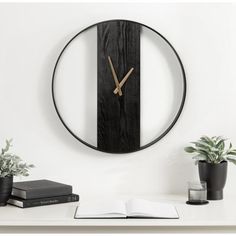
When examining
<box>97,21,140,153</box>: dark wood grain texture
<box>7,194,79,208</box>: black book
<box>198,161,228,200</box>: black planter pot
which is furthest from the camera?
<box>97,21,140,153</box>: dark wood grain texture

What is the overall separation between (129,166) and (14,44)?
2.60 feet

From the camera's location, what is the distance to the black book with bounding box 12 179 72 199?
2.21m

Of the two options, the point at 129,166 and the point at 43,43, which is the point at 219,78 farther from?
the point at 43,43

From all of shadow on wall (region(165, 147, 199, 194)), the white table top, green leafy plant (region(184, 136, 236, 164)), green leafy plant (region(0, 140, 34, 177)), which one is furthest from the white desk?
shadow on wall (region(165, 147, 199, 194))

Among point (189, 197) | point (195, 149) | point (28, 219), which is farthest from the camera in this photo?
point (195, 149)

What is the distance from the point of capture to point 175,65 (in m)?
2.53

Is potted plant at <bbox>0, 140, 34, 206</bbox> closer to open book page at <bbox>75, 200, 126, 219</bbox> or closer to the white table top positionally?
the white table top

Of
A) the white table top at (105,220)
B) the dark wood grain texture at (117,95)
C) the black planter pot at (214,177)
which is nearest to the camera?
the white table top at (105,220)

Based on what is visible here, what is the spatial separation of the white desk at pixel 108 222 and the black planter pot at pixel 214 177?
7.9 inches

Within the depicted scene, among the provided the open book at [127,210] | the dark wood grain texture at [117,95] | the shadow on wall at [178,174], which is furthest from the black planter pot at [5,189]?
the shadow on wall at [178,174]

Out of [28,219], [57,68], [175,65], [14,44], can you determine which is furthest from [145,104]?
[28,219]

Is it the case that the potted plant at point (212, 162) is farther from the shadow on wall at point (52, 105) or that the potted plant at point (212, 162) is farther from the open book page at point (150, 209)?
the shadow on wall at point (52, 105)

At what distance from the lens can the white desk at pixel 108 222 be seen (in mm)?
1967

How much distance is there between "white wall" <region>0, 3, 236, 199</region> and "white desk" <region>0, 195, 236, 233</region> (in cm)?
44
